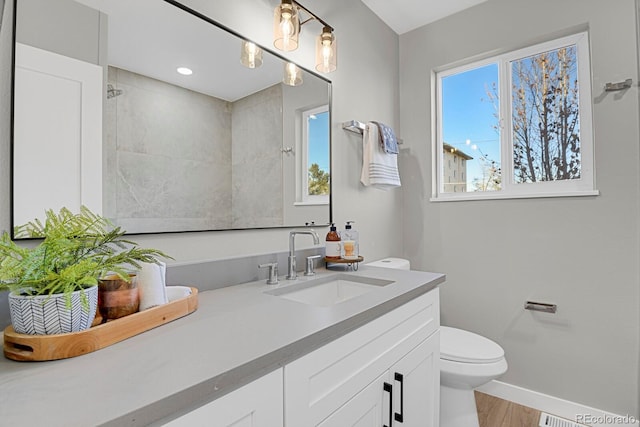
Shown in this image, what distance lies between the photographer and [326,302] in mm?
1384

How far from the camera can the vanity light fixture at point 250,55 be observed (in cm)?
133

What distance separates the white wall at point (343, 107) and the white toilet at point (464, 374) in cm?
74

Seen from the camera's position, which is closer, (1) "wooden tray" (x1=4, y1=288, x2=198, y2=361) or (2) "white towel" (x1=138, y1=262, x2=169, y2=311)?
(1) "wooden tray" (x1=4, y1=288, x2=198, y2=361)

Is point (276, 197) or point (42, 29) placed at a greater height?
point (42, 29)

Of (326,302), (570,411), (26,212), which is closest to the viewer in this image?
(26,212)

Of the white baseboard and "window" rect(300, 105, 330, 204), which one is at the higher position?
"window" rect(300, 105, 330, 204)

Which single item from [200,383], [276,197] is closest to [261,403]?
[200,383]

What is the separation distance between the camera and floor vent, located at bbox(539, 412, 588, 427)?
172 cm

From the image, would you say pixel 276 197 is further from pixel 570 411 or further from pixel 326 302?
pixel 570 411

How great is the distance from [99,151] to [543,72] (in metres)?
2.39

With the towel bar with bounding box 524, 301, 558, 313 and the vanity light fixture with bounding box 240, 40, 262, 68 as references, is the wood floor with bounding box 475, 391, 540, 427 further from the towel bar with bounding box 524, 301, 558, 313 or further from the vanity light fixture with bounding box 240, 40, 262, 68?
the vanity light fixture with bounding box 240, 40, 262, 68

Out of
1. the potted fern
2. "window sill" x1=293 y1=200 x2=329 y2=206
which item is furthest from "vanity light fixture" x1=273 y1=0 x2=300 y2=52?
the potted fern

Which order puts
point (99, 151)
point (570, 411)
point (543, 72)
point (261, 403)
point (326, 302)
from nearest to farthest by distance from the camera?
point (261, 403) → point (99, 151) → point (326, 302) → point (570, 411) → point (543, 72)

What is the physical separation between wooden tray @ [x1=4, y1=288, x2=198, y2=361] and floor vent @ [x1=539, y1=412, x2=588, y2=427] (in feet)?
6.89
